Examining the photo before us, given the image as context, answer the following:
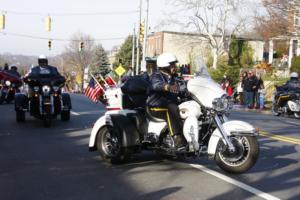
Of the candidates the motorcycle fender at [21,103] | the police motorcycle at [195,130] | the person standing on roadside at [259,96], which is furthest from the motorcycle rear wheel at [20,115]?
the person standing on roadside at [259,96]

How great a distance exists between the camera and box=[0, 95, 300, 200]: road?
6.37 metres

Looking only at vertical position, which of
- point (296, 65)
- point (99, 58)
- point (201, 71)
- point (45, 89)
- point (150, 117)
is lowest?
point (150, 117)

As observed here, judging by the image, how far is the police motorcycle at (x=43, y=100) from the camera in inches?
520

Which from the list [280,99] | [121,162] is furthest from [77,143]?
[280,99]

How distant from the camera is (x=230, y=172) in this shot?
7.46 metres

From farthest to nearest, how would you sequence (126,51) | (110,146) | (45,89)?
(126,51)
(45,89)
(110,146)

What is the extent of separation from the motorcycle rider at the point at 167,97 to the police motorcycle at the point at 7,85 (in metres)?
15.2

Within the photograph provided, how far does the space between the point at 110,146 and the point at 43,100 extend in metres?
5.32

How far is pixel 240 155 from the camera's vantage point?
7.34 meters

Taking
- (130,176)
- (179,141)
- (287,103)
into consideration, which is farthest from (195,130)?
(287,103)

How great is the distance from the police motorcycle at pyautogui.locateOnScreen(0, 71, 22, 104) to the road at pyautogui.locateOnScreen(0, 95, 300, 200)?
1169cm

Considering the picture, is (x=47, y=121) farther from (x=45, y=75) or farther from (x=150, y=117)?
(x=150, y=117)

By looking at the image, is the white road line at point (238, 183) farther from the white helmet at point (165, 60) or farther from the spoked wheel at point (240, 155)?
the white helmet at point (165, 60)

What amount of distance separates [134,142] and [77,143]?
2819 millimetres
